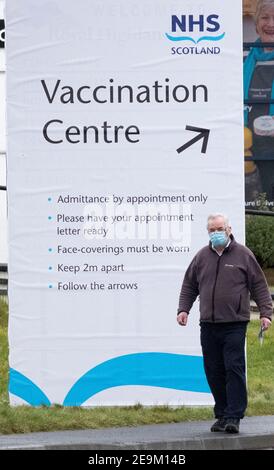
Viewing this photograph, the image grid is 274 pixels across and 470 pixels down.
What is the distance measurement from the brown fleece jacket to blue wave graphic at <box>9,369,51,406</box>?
195 centimetres

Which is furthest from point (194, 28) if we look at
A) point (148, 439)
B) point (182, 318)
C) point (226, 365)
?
point (148, 439)

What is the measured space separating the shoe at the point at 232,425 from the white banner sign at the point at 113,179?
1191mm

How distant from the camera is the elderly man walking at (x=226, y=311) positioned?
1167 centimetres

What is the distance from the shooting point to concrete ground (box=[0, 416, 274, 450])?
10961 mm

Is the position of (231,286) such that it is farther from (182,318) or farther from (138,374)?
(138,374)

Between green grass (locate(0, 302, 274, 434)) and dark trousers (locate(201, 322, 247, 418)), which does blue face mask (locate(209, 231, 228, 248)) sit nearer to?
dark trousers (locate(201, 322, 247, 418))

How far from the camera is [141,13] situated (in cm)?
1251

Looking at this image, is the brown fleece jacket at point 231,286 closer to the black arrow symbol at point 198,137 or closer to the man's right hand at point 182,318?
the man's right hand at point 182,318

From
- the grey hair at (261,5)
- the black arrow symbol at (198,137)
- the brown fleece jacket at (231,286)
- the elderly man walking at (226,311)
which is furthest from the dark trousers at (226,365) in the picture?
the grey hair at (261,5)

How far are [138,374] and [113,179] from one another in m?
1.92

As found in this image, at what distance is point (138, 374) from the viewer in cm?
1271

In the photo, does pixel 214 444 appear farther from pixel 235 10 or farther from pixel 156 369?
pixel 235 10

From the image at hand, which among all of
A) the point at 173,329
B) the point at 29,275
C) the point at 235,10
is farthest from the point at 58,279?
the point at 235,10

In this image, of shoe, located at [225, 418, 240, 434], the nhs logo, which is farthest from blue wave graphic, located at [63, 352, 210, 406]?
the nhs logo
